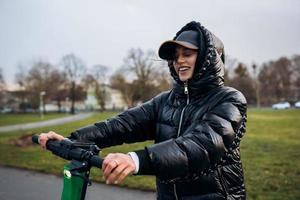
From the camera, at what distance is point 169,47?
7.55ft

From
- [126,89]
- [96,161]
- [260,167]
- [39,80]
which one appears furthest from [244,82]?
[96,161]

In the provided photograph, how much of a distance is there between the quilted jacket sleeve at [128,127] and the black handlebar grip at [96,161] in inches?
29.2

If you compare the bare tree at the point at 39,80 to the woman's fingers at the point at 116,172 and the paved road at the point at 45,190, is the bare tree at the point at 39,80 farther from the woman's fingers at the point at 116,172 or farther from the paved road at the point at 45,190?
the woman's fingers at the point at 116,172

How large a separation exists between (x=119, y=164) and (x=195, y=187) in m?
0.73

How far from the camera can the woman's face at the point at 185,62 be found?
2.20m

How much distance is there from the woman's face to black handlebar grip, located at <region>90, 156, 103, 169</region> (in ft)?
2.70

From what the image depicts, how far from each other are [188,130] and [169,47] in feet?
2.07

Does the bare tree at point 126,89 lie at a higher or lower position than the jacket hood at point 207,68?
lower

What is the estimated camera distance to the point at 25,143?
15.0 metres

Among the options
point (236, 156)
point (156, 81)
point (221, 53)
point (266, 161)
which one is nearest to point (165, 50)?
point (221, 53)

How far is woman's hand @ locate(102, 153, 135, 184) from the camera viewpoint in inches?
58.2

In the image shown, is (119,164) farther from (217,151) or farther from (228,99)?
(228,99)

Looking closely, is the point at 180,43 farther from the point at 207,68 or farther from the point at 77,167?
the point at 77,167

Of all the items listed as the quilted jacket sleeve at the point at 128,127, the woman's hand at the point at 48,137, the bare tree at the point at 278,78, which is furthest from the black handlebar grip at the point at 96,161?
the bare tree at the point at 278,78
